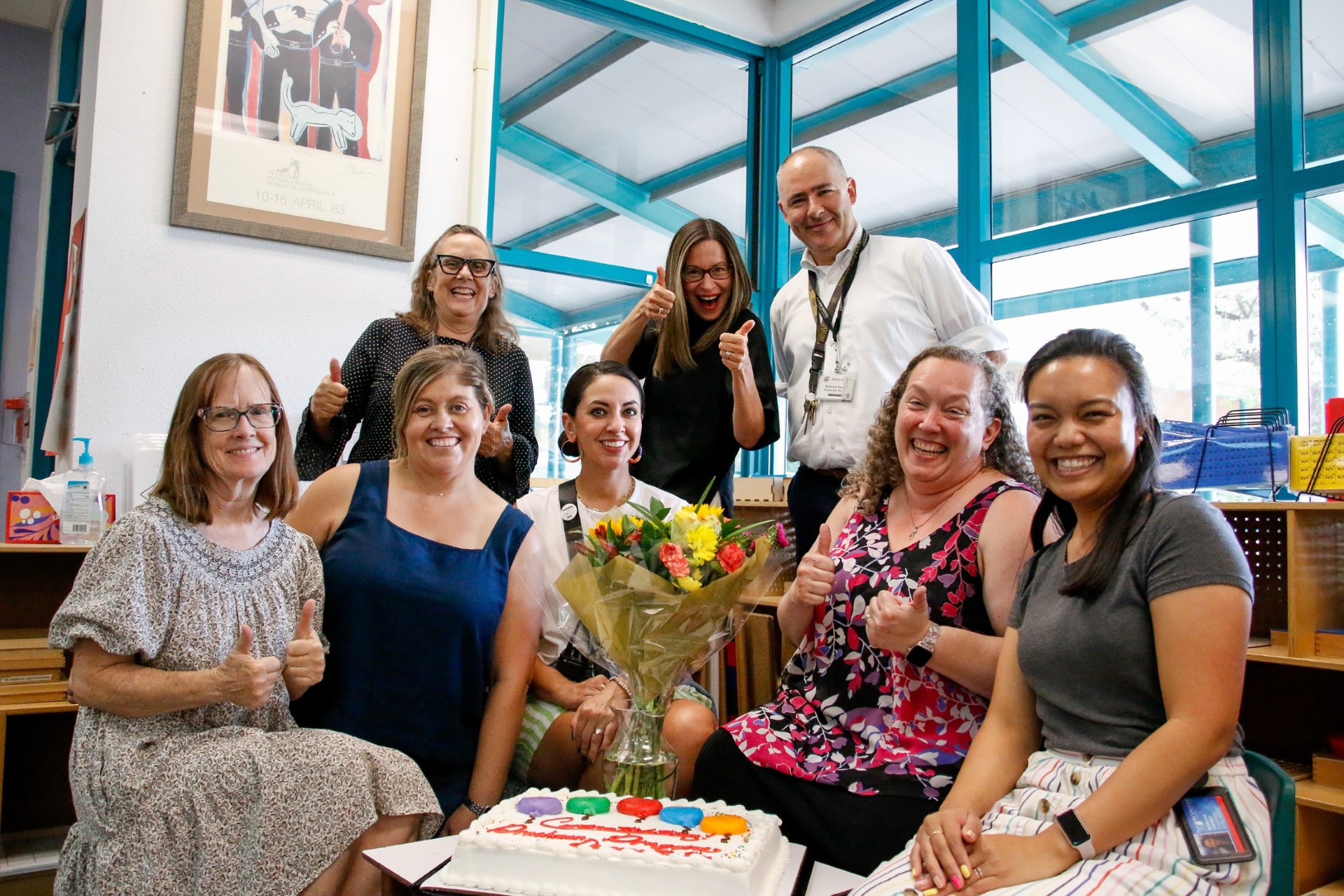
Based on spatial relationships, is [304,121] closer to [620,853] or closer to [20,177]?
[20,177]

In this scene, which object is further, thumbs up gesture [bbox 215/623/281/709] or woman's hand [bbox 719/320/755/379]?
woman's hand [bbox 719/320/755/379]

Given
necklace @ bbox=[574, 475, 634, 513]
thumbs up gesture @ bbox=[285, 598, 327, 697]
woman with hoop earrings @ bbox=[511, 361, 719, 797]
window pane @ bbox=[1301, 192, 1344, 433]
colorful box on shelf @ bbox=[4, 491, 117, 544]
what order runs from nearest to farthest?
thumbs up gesture @ bbox=[285, 598, 327, 697]
woman with hoop earrings @ bbox=[511, 361, 719, 797]
necklace @ bbox=[574, 475, 634, 513]
colorful box on shelf @ bbox=[4, 491, 117, 544]
window pane @ bbox=[1301, 192, 1344, 433]

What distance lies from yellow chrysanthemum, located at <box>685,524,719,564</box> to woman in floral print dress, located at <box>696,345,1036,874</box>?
0.34 metres

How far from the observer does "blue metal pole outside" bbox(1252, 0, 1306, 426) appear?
294 cm

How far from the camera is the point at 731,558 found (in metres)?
1.43

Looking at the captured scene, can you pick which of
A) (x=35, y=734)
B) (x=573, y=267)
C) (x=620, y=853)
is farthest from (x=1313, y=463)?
(x=35, y=734)

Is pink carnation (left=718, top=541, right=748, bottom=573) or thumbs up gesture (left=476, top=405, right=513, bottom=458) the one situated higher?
thumbs up gesture (left=476, top=405, right=513, bottom=458)

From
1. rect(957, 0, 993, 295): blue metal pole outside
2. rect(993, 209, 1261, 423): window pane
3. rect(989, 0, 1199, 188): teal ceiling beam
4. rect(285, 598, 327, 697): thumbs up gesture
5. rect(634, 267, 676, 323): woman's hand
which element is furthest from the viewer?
rect(957, 0, 993, 295): blue metal pole outside

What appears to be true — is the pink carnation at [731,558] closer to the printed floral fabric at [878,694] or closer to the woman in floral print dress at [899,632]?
the woman in floral print dress at [899,632]

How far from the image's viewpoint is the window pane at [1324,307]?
2883 millimetres

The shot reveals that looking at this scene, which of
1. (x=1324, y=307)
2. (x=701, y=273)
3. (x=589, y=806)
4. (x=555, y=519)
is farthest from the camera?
(x=1324, y=307)

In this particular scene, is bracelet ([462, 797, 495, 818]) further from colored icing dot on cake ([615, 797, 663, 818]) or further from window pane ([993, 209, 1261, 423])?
window pane ([993, 209, 1261, 423])

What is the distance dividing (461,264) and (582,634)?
48.7 inches

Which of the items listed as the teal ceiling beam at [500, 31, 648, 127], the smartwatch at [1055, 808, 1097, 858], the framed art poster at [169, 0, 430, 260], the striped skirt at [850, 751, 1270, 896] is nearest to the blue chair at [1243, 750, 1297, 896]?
the striped skirt at [850, 751, 1270, 896]
